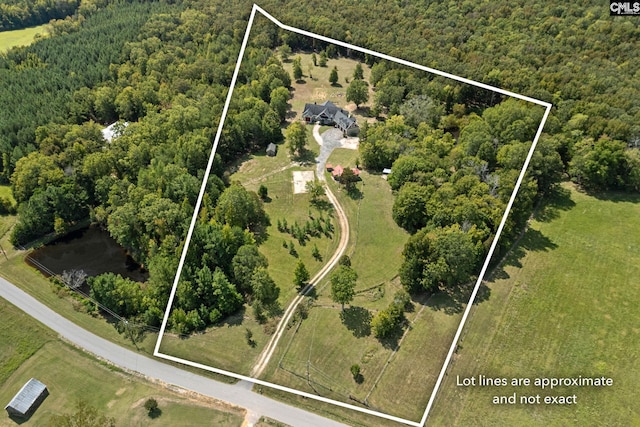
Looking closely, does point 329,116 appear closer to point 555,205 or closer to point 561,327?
point 555,205

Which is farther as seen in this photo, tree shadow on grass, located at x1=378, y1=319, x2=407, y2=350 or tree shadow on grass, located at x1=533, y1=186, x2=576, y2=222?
tree shadow on grass, located at x1=533, y1=186, x2=576, y2=222

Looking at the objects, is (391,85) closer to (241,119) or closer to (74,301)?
(241,119)

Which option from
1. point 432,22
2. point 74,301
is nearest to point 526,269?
point 74,301

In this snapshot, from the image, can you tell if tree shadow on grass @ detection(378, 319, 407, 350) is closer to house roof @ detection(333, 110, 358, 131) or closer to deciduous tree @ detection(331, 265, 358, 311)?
deciduous tree @ detection(331, 265, 358, 311)

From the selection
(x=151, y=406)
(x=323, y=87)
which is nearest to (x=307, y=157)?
(x=323, y=87)

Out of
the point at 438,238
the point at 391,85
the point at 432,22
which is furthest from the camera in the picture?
the point at 432,22

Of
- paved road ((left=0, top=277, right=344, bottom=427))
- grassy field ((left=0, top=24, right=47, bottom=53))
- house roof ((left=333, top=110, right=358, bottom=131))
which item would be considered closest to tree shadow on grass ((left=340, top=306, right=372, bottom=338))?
paved road ((left=0, top=277, right=344, bottom=427))
